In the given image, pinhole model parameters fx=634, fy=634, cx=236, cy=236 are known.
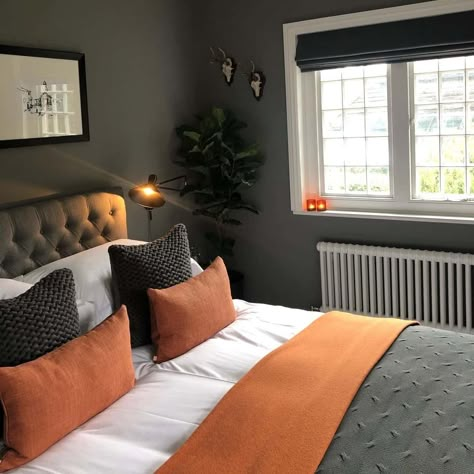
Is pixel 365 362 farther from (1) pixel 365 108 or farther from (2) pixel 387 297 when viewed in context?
(1) pixel 365 108

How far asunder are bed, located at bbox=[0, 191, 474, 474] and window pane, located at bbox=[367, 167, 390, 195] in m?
1.31

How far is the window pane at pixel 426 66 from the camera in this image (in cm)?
359

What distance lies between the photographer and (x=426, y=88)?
3.64 metres

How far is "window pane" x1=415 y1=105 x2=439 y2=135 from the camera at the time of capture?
144 inches

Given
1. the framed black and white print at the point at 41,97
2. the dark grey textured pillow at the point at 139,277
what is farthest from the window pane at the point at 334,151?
the dark grey textured pillow at the point at 139,277

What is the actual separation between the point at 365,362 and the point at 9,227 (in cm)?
164

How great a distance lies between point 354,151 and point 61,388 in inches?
102

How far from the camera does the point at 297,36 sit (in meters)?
3.91

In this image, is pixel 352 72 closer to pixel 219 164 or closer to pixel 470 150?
pixel 470 150

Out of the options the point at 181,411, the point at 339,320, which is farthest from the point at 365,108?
the point at 181,411

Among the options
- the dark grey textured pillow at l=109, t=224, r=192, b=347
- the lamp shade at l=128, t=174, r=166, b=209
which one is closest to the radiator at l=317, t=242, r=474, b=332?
the lamp shade at l=128, t=174, r=166, b=209

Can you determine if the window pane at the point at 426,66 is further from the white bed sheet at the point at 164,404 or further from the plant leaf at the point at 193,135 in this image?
the white bed sheet at the point at 164,404

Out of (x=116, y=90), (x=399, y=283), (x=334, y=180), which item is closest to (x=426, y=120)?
(x=334, y=180)

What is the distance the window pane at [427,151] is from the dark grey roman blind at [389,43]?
0.47 metres
